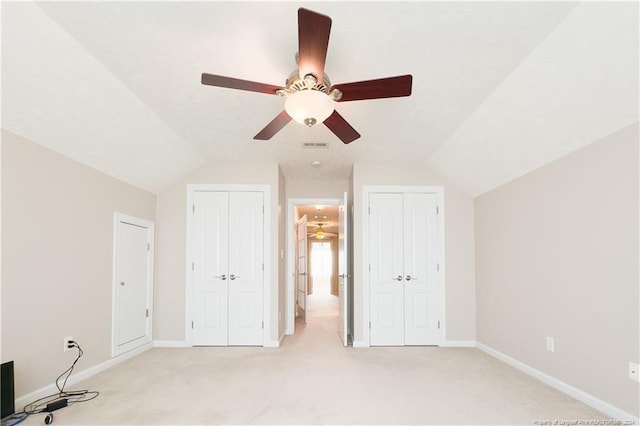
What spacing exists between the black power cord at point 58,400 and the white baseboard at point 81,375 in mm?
32

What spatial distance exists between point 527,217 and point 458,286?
1.54m

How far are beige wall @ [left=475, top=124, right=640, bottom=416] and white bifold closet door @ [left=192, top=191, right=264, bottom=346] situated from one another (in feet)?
9.91

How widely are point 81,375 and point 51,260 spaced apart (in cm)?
117

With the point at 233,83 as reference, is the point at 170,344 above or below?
below

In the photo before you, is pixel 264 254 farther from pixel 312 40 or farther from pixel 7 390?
pixel 312 40

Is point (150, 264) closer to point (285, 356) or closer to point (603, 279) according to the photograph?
point (285, 356)

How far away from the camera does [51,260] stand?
10.6 ft

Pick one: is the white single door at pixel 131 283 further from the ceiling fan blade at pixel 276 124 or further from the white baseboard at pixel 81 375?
the ceiling fan blade at pixel 276 124

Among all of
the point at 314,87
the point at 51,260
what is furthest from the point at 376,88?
the point at 51,260

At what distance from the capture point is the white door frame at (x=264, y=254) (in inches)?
197

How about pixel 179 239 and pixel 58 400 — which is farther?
pixel 179 239

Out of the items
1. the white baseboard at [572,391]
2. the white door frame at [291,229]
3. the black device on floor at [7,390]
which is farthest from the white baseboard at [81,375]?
the white baseboard at [572,391]

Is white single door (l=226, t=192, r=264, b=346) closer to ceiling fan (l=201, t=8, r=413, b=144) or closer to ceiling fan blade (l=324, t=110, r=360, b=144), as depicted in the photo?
ceiling fan blade (l=324, t=110, r=360, b=144)

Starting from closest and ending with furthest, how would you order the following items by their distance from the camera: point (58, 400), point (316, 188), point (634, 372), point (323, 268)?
point (634, 372) < point (58, 400) < point (316, 188) < point (323, 268)
